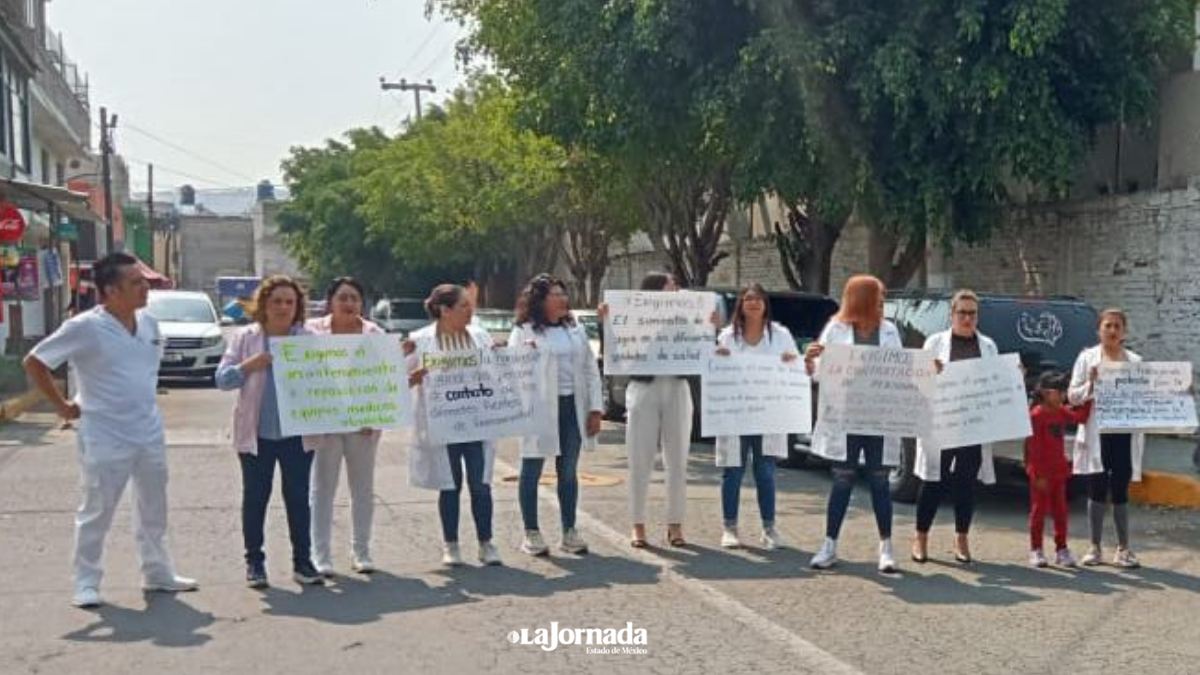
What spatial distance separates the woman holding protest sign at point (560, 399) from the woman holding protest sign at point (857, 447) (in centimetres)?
142

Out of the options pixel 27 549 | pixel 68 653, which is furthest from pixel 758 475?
pixel 27 549

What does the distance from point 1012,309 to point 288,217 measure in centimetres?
4717

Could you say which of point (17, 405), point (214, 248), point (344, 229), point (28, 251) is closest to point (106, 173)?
point (344, 229)

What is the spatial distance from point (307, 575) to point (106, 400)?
4.79 feet

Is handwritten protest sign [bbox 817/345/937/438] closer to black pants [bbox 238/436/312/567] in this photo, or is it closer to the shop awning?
black pants [bbox 238/436/312/567]

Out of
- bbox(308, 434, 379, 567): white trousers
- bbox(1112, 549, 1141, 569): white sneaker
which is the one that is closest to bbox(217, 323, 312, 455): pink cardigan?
bbox(308, 434, 379, 567): white trousers

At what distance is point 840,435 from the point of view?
23.9ft

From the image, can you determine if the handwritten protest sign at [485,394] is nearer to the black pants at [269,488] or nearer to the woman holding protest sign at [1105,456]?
the black pants at [269,488]

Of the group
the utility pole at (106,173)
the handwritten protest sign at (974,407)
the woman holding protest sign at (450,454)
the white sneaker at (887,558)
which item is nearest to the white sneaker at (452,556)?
the woman holding protest sign at (450,454)

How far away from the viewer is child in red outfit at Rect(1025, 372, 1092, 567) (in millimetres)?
7574

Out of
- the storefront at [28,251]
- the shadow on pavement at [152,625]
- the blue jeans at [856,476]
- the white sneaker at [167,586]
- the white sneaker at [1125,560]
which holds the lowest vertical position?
the white sneaker at [1125,560]

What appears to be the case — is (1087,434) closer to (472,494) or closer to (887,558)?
(887,558)

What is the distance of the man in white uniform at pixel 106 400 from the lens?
6.24m

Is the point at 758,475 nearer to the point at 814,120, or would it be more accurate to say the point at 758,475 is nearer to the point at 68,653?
the point at 68,653
